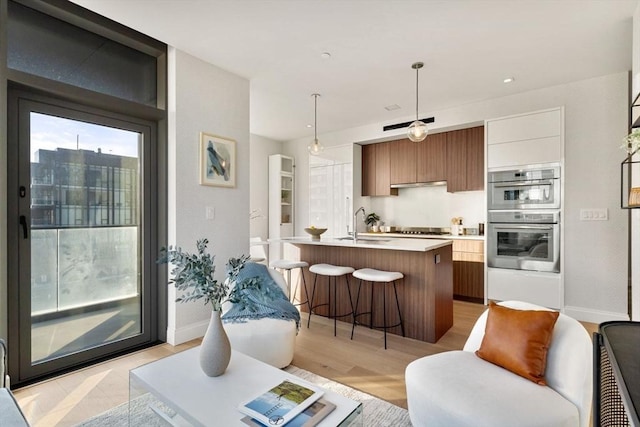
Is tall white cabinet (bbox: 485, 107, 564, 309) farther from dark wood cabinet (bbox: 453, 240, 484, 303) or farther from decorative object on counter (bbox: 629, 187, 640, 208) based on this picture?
decorative object on counter (bbox: 629, 187, 640, 208)

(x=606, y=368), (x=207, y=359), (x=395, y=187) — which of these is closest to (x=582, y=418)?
(x=606, y=368)

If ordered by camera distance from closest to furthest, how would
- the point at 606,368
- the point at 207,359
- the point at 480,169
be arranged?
the point at 606,368
the point at 207,359
the point at 480,169

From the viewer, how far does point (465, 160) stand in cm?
480

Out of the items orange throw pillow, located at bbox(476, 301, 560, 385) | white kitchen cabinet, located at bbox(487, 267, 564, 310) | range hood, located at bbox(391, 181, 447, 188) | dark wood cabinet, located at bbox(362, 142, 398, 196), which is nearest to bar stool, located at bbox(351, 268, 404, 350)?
orange throw pillow, located at bbox(476, 301, 560, 385)

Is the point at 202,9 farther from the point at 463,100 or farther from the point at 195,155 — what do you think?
the point at 463,100

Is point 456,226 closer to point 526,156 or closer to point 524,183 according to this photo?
point 524,183

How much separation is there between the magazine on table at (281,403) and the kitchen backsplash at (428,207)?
4.32 m

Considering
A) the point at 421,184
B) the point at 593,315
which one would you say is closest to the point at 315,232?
the point at 421,184

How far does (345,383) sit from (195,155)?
95.5 inches

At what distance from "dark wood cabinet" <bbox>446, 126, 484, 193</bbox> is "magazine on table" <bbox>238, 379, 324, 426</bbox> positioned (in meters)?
4.18

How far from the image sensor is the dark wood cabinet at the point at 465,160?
15.3 ft

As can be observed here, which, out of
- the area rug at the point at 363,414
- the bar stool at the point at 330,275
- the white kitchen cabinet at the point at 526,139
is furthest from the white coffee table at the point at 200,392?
the white kitchen cabinet at the point at 526,139

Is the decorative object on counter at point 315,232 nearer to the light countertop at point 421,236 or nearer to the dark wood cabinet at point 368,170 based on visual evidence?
the light countertop at point 421,236

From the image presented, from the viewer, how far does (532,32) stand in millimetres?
2740
